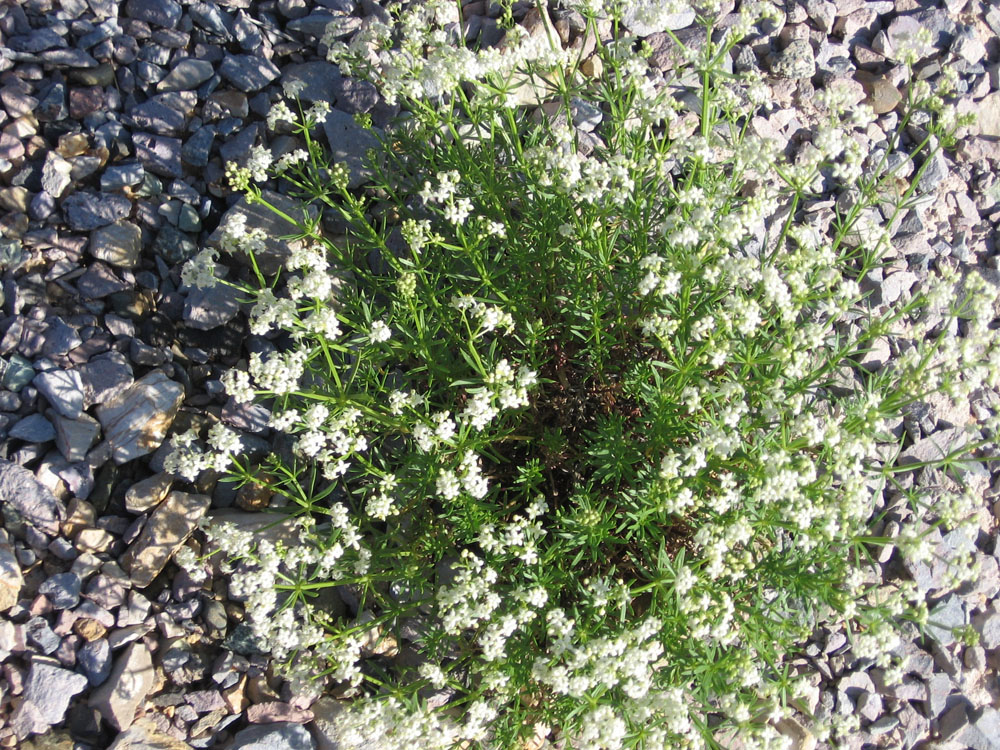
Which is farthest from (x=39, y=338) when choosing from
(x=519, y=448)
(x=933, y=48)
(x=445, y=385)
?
(x=933, y=48)

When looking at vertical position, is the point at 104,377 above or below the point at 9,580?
above

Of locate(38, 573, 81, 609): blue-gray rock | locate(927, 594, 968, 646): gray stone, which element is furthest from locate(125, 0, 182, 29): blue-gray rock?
locate(927, 594, 968, 646): gray stone

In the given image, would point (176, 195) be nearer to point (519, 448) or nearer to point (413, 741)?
point (519, 448)

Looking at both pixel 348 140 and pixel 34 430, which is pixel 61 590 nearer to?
pixel 34 430

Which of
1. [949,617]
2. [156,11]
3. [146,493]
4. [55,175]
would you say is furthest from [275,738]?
[156,11]

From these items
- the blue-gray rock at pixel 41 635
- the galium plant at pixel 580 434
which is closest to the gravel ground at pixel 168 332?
the blue-gray rock at pixel 41 635

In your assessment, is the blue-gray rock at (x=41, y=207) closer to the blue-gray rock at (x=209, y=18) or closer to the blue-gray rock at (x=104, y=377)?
the blue-gray rock at (x=104, y=377)

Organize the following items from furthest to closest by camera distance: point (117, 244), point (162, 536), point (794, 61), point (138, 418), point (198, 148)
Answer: point (794, 61) → point (198, 148) → point (117, 244) → point (138, 418) → point (162, 536)
